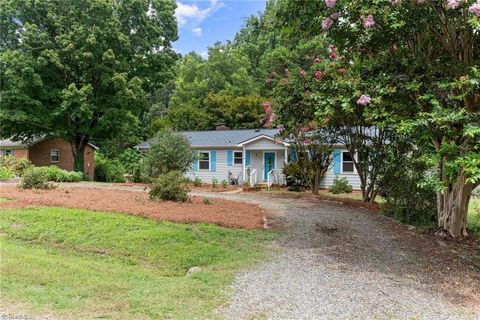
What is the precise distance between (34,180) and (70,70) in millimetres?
12812

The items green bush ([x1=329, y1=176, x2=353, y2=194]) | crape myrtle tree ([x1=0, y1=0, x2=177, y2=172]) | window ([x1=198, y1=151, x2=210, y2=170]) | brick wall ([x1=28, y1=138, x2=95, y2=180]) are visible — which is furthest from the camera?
brick wall ([x1=28, y1=138, x2=95, y2=180])

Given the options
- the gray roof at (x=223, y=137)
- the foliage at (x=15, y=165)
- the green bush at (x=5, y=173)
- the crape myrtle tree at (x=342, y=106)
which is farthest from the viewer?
the gray roof at (x=223, y=137)

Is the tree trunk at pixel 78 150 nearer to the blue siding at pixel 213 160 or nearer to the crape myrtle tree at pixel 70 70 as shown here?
the crape myrtle tree at pixel 70 70

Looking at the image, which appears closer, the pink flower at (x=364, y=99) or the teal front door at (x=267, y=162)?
the pink flower at (x=364, y=99)

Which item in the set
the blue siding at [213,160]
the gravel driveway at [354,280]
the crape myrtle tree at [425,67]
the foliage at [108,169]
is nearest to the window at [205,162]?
the blue siding at [213,160]

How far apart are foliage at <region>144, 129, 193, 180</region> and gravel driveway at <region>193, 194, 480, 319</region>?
8.36 m

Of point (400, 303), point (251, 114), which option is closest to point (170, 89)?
point (251, 114)

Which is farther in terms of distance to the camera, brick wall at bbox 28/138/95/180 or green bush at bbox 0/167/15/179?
brick wall at bbox 28/138/95/180

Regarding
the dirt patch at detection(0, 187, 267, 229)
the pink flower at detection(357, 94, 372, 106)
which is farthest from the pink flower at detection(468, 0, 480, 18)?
the dirt patch at detection(0, 187, 267, 229)

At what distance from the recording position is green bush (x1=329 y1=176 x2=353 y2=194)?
1878 centimetres

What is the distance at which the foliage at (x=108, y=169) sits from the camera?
23853mm

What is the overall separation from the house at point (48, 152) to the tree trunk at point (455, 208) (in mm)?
25060

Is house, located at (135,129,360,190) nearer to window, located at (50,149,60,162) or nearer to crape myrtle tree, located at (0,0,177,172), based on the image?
crape myrtle tree, located at (0,0,177,172)

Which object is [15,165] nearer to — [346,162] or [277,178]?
[277,178]
